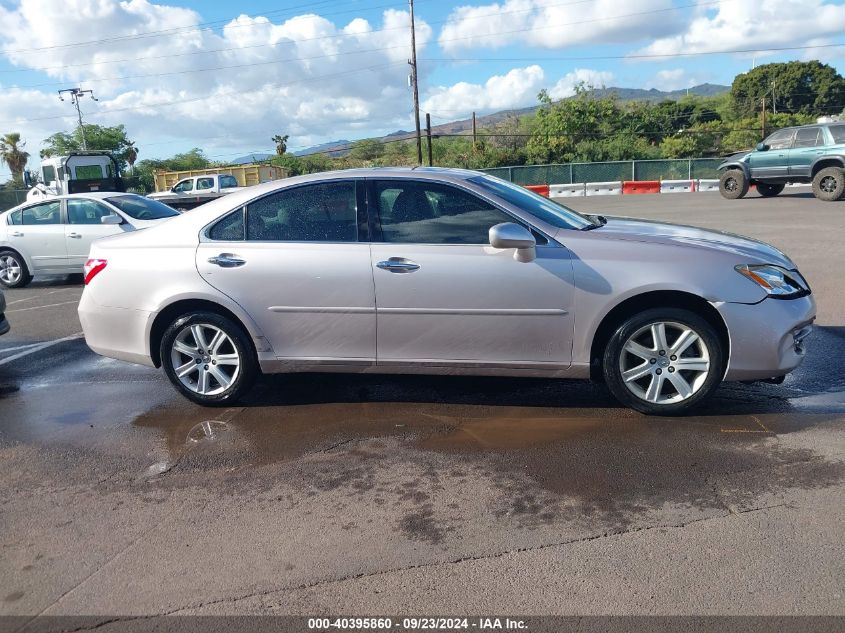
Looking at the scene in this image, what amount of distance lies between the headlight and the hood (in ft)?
0.15

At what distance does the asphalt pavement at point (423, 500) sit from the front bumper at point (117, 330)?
44cm

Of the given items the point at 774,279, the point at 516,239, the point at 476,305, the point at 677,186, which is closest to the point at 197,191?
the point at 677,186

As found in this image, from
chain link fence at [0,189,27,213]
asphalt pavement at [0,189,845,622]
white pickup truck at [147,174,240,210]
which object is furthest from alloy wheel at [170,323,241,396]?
chain link fence at [0,189,27,213]

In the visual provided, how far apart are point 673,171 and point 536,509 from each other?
107 feet

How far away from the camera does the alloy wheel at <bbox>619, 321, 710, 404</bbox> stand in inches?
187

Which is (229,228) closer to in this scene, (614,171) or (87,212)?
(87,212)

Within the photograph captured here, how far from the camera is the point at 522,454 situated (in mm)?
4461

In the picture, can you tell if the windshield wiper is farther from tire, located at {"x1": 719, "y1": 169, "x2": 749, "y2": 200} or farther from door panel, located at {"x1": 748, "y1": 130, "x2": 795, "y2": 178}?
tire, located at {"x1": 719, "y1": 169, "x2": 749, "y2": 200}

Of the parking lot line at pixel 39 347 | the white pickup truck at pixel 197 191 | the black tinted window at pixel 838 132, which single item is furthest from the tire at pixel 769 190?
the parking lot line at pixel 39 347

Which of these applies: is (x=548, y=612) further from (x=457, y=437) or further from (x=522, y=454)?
(x=457, y=437)

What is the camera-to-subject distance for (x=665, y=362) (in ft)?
15.8

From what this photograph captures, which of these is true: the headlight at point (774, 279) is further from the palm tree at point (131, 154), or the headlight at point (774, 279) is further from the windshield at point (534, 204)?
the palm tree at point (131, 154)

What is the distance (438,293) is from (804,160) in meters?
17.7

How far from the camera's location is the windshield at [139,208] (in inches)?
472
